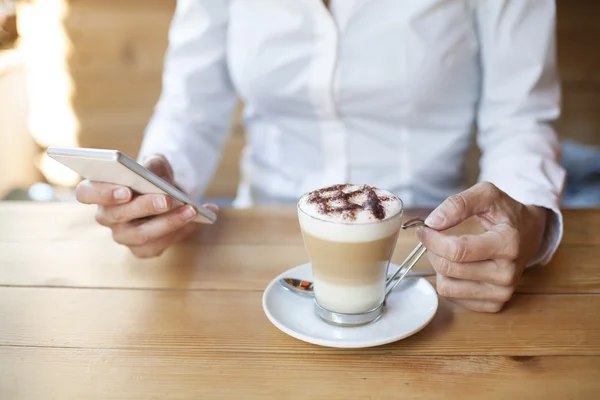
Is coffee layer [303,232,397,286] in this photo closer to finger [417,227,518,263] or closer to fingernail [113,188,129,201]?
finger [417,227,518,263]

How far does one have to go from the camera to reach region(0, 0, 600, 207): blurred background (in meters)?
2.21

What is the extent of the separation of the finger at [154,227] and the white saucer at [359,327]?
0.55 ft

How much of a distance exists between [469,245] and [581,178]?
1.26m

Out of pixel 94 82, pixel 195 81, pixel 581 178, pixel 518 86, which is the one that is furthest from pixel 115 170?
pixel 94 82

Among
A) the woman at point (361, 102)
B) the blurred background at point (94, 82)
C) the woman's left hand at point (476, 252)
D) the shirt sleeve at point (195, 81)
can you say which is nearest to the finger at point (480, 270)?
the woman's left hand at point (476, 252)

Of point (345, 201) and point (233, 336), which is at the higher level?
point (345, 201)

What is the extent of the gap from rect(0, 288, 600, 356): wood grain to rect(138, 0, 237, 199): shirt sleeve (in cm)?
45

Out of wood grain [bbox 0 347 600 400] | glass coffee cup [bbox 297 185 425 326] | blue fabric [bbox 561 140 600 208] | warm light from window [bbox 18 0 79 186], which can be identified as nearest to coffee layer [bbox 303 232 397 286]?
glass coffee cup [bbox 297 185 425 326]

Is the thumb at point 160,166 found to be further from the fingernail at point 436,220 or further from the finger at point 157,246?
the fingernail at point 436,220

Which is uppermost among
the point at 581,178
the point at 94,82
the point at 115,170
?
the point at 115,170

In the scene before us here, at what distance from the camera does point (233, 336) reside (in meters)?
0.73

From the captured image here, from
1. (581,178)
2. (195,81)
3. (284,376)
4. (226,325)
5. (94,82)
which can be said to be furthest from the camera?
(94,82)

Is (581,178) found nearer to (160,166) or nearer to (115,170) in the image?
(160,166)

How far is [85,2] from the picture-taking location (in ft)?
7.54
